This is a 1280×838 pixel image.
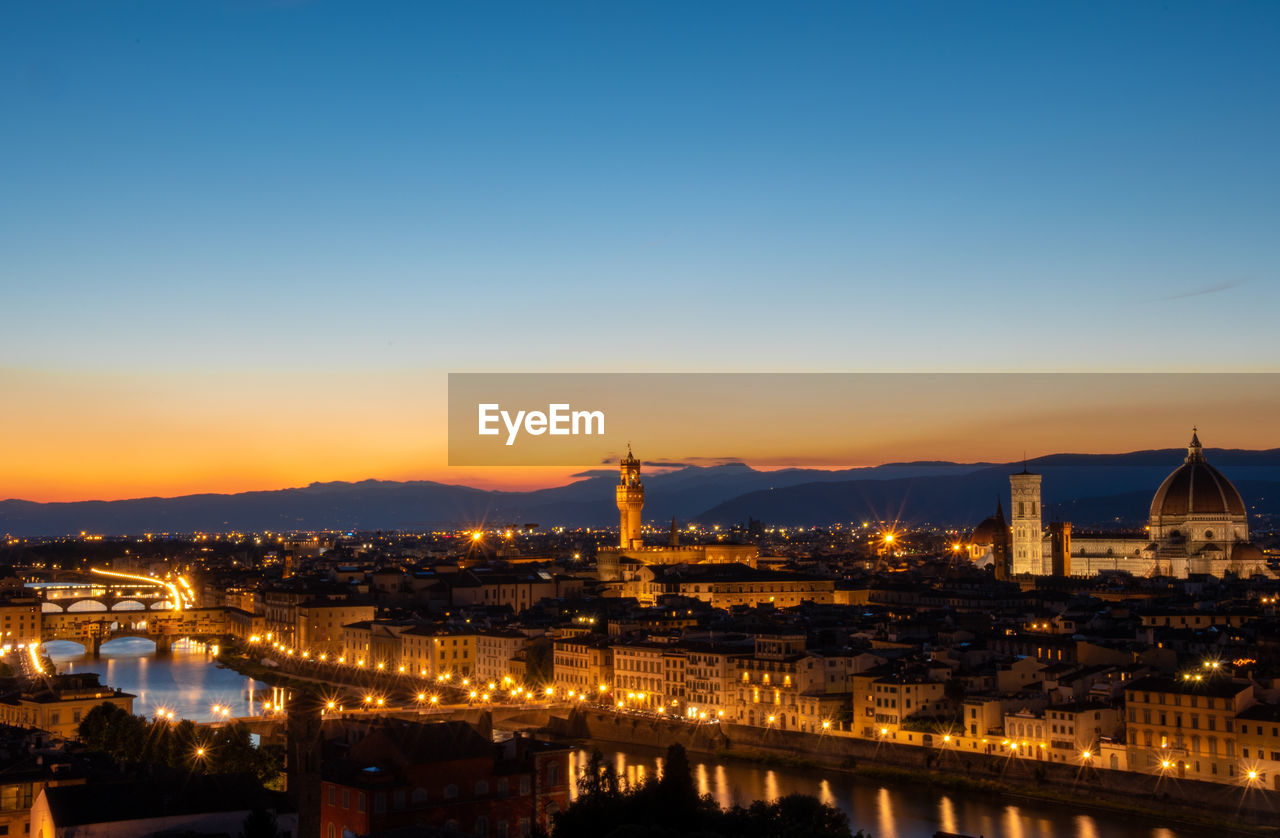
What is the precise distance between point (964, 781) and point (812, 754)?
3691mm

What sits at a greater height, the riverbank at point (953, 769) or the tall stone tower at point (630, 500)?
the tall stone tower at point (630, 500)

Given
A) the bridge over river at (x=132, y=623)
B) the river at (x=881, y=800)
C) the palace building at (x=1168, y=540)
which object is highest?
the palace building at (x=1168, y=540)

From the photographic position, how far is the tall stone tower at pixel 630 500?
62.7 m

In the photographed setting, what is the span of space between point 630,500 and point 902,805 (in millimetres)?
40709

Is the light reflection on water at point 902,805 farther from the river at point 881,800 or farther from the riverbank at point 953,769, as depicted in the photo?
the riverbank at point 953,769

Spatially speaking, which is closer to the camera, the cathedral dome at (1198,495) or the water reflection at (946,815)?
the water reflection at (946,815)

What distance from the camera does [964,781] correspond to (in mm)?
24688

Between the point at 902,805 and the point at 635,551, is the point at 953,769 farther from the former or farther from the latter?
the point at 635,551

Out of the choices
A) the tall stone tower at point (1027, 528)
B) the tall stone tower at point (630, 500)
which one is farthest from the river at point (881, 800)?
the tall stone tower at point (1027, 528)

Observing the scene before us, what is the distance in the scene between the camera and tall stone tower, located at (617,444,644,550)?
62.7 metres

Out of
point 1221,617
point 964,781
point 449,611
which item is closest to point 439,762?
point 964,781

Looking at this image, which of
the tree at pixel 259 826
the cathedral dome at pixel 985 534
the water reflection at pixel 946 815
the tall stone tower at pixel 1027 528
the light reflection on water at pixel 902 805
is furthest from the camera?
the cathedral dome at pixel 985 534

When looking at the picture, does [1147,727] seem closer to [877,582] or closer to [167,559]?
[877,582]

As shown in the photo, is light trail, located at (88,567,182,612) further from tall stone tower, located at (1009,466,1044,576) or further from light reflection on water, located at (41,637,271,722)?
tall stone tower, located at (1009,466,1044,576)
